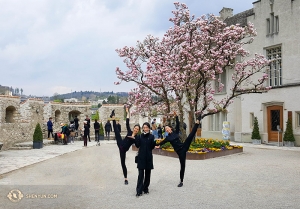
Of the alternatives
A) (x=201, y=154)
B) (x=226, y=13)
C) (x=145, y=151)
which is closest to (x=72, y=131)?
(x=201, y=154)

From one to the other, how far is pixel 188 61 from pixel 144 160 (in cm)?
848

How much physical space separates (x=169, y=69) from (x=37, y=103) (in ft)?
50.8

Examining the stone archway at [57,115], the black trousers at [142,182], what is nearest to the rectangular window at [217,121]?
the stone archway at [57,115]

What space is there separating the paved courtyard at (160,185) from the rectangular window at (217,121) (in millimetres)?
13109

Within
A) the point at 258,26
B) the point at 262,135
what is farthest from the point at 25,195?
the point at 258,26

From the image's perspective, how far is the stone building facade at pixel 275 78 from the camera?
20.5 m

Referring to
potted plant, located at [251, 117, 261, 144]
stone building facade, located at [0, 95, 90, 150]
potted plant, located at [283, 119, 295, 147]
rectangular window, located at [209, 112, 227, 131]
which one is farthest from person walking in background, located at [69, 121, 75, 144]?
potted plant, located at [283, 119, 295, 147]

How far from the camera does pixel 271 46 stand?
867 inches

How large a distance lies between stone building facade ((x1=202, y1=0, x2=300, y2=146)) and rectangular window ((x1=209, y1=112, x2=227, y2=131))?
121 cm

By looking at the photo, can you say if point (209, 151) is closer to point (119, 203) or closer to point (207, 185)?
point (207, 185)

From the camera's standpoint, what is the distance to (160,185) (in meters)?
8.62

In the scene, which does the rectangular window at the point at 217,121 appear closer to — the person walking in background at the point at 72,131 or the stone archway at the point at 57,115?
the person walking in background at the point at 72,131
